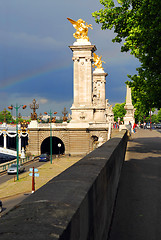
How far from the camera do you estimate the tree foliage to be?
1380 centimetres

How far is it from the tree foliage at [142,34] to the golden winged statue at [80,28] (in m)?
47.6

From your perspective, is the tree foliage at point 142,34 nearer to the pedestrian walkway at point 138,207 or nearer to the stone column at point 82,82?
the pedestrian walkway at point 138,207

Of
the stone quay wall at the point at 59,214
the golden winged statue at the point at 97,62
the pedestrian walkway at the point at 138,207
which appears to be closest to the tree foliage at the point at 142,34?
the pedestrian walkway at the point at 138,207

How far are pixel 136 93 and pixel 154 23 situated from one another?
5.40 meters

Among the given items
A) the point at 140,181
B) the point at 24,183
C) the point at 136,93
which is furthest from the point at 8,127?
the point at 140,181

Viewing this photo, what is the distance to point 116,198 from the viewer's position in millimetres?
7102

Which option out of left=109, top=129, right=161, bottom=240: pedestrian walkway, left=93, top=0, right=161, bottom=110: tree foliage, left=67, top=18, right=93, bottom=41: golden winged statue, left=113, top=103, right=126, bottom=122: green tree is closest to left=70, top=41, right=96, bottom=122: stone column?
left=67, top=18, right=93, bottom=41: golden winged statue

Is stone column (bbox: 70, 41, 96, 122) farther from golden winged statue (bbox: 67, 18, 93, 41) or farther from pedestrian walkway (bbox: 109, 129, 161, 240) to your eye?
pedestrian walkway (bbox: 109, 129, 161, 240)

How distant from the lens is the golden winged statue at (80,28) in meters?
64.4

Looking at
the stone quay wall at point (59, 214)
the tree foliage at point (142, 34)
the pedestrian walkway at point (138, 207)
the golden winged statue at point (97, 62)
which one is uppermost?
the golden winged statue at point (97, 62)

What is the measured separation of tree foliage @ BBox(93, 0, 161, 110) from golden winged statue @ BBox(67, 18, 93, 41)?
47.6 meters

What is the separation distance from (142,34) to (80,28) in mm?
53405

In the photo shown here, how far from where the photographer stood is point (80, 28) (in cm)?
6475

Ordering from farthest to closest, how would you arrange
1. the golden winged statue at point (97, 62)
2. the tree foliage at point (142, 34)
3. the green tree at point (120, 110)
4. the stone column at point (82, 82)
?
the green tree at point (120, 110)
the golden winged statue at point (97, 62)
the stone column at point (82, 82)
the tree foliage at point (142, 34)
